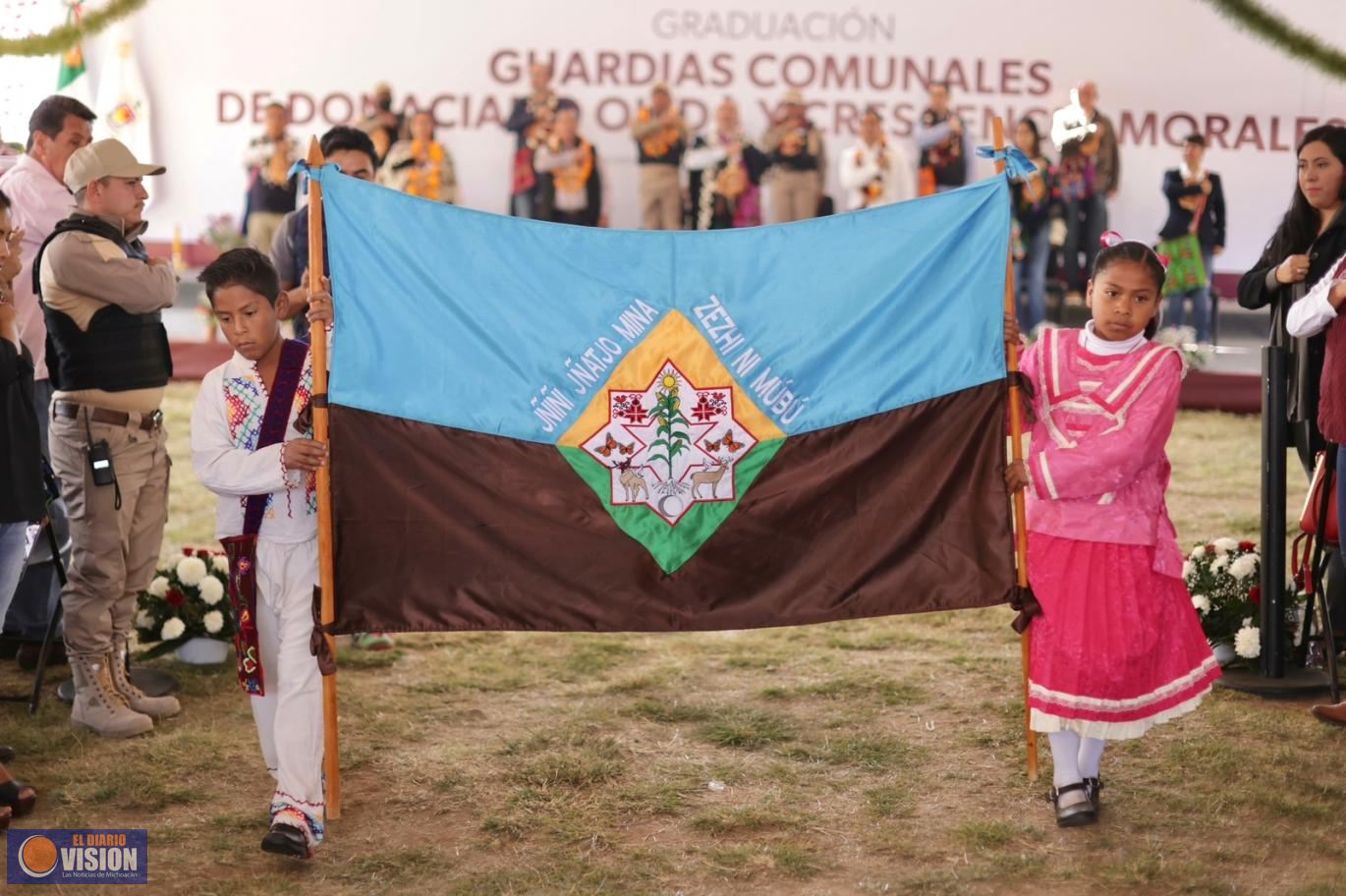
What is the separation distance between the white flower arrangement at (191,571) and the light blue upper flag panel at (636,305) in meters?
2.19

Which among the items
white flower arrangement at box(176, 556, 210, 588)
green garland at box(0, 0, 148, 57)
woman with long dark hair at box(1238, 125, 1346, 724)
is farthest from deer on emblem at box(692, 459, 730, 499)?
green garland at box(0, 0, 148, 57)

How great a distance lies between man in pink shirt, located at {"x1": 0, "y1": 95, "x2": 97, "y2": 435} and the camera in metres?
6.00

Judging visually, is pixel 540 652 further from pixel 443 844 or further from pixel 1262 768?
pixel 1262 768

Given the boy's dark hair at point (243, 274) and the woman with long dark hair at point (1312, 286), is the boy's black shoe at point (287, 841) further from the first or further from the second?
the woman with long dark hair at point (1312, 286)

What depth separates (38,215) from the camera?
6020 mm

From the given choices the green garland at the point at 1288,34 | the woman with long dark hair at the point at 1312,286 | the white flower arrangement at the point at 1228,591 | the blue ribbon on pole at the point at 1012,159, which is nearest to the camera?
the blue ribbon on pole at the point at 1012,159

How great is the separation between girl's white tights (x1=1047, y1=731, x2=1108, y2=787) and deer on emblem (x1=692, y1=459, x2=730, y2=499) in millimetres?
1214

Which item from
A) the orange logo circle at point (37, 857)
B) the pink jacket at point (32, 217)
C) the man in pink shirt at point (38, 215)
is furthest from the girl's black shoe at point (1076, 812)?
the pink jacket at point (32, 217)

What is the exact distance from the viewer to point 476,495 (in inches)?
178

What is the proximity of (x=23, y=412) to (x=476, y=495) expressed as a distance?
1528 mm

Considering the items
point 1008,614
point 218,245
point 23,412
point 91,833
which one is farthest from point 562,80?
point 91,833

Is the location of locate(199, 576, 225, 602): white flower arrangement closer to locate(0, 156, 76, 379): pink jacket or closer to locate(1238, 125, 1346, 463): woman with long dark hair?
locate(0, 156, 76, 379): pink jacket

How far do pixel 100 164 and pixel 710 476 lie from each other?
2.31 meters

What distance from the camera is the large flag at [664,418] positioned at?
14.7 ft
